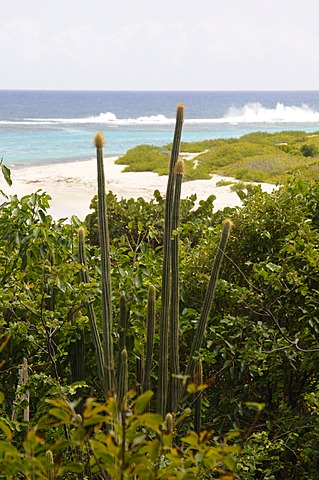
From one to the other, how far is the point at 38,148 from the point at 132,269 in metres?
32.3

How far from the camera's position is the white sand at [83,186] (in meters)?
15.8

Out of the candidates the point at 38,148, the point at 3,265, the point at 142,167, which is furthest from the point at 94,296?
the point at 38,148

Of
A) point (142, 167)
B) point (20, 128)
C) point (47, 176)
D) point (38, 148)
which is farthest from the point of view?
point (20, 128)

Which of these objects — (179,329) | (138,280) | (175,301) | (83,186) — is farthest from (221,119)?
(175,301)

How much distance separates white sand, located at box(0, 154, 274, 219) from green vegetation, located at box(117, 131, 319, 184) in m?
0.68

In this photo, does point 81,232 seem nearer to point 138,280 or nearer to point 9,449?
point 138,280

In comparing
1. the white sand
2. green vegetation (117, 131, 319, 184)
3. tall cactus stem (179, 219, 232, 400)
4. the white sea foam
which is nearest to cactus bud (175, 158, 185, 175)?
tall cactus stem (179, 219, 232, 400)

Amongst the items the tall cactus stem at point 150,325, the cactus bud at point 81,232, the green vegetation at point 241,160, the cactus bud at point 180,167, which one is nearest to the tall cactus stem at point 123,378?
the tall cactus stem at point 150,325

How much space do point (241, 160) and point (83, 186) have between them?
7.30 m

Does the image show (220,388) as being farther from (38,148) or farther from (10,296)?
(38,148)

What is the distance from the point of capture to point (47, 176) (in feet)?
72.4

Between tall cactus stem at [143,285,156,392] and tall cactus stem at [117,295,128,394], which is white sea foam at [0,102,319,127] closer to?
tall cactus stem at [117,295,128,394]

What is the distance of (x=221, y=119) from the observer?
6619 cm

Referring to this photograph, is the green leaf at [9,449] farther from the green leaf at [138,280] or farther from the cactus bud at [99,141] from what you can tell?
the green leaf at [138,280]
